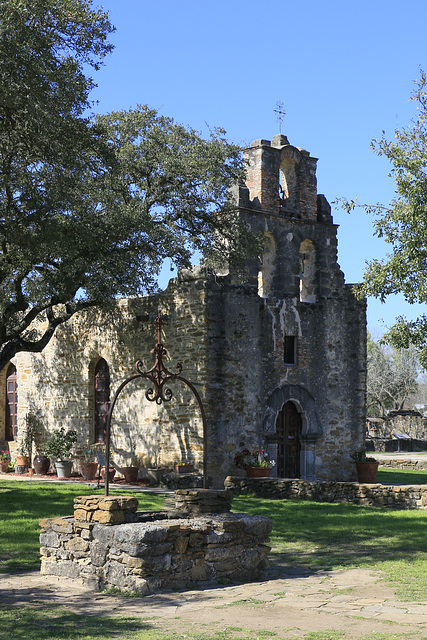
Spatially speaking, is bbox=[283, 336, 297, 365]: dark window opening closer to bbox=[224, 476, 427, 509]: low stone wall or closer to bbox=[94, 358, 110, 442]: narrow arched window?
bbox=[224, 476, 427, 509]: low stone wall

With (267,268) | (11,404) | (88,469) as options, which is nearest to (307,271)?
(267,268)

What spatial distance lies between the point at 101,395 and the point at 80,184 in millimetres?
7264

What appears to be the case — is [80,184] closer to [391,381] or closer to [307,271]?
[307,271]

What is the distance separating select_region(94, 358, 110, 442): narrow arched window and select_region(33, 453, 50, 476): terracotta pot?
1638 mm

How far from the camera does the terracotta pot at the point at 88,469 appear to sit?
20.0 metres

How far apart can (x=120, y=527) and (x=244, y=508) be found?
689cm

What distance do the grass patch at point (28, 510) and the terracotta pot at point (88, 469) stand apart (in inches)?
49.3

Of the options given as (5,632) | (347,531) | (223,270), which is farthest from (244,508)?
(5,632)

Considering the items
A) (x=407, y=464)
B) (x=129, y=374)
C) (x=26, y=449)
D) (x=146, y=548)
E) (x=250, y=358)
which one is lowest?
(x=407, y=464)

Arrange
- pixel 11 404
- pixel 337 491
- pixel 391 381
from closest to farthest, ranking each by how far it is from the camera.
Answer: pixel 337 491 < pixel 11 404 < pixel 391 381

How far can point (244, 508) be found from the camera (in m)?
15.7

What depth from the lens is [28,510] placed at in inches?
578

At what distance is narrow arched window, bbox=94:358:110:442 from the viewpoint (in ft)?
69.9

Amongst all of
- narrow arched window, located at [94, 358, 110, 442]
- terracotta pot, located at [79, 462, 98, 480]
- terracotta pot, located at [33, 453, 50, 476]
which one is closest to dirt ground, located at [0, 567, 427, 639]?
terracotta pot, located at [79, 462, 98, 480]
